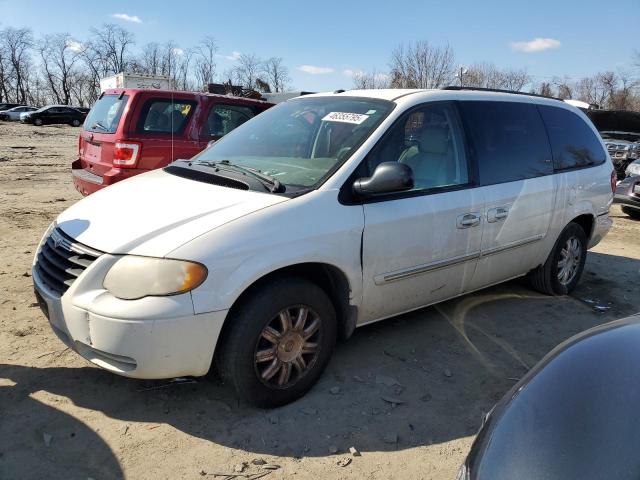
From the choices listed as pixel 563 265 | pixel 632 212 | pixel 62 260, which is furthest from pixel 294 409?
pixel 632 212

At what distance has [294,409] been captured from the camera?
2.99 metres

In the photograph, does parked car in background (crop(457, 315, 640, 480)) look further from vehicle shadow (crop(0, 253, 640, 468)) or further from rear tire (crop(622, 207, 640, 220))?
rear tire (crop(622, 207, 640, 220))

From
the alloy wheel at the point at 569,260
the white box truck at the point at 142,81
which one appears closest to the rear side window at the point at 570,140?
the alloy wheel at the point at 569,260

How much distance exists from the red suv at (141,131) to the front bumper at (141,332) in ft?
12.2

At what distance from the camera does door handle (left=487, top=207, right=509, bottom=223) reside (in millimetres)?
3818

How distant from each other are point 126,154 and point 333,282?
4.00 metres

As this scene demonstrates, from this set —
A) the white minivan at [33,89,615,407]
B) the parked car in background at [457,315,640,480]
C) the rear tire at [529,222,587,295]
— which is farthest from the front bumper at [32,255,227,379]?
the rear tire at [529,222,587,295]

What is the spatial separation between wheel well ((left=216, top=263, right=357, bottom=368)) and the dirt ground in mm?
384

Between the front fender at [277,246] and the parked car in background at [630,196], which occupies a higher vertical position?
the front fender at [277,246]

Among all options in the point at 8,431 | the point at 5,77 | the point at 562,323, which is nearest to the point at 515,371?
the point at 562,323

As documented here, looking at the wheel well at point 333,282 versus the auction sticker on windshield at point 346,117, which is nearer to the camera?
the wheel well at point 333,282

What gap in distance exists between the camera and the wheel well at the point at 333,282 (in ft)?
9.68

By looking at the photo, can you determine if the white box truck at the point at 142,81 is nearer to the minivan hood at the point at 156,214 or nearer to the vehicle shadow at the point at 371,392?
the minivan hood at the point at 156,214

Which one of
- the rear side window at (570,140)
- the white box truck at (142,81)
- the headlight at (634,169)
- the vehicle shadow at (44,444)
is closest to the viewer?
the vehicle shadow at (44,444)
